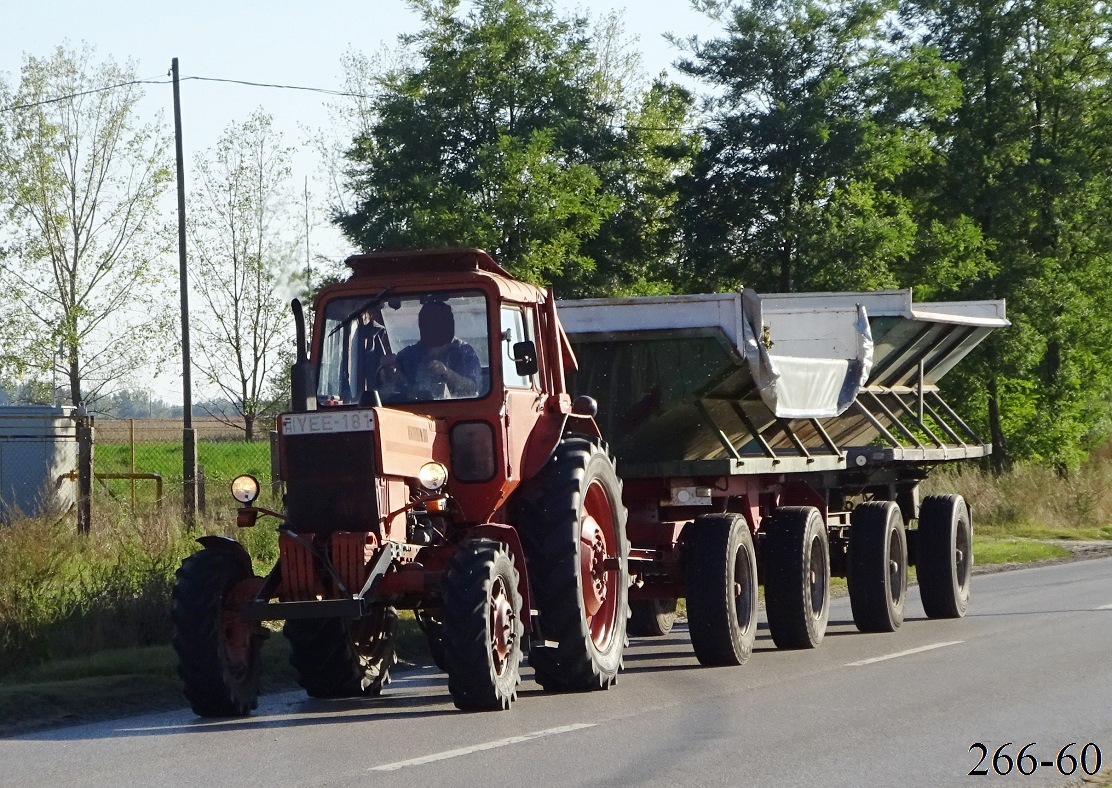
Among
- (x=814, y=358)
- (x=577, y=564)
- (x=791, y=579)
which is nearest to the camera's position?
(x=577, y=564)

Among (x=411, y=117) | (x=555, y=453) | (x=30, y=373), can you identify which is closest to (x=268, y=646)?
(x=555, y=453)

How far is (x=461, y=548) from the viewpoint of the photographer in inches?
354

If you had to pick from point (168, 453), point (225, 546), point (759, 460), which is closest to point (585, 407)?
point (759, 460)

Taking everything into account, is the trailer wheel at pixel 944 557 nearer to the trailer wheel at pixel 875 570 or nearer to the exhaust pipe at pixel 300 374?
the trailer wheel at pixel 875 570

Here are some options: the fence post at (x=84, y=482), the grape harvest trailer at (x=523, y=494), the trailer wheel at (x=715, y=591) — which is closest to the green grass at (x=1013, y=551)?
the grape harvest trailer at (x=523, y=494)

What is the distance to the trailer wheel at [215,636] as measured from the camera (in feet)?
29.4

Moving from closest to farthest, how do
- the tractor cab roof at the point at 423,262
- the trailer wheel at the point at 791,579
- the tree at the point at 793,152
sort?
the tractor cab roof at the point at 423,262, the trailer wheel at the point at 791,579, the tree at the point at 793,152

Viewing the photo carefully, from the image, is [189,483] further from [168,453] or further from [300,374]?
[168,453]

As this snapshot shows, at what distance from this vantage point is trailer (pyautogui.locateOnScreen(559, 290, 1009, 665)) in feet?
39.9

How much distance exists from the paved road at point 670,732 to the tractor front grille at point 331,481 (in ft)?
3.85

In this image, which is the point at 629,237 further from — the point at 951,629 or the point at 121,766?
the point at 121,766

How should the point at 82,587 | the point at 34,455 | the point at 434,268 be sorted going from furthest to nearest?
the point at 34,455 → the point at 82,587 → the point at 434,268

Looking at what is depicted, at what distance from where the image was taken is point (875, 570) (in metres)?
14.4

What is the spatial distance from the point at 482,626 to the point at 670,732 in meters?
1.19
